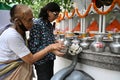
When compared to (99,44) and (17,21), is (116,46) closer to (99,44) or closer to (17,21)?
(99,44)

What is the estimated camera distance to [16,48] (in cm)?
120

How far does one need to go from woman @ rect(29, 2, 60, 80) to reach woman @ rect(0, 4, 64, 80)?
257 mm

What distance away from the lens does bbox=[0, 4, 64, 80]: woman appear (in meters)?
1.20

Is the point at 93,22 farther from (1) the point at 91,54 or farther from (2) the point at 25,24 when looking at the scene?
(2) the point at 25,24

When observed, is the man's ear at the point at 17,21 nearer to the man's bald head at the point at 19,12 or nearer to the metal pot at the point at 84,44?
the man's bald head at the point at 19,12

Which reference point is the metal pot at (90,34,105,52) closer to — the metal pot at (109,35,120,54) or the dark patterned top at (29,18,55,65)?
the metal pot at (109,35,120,54)

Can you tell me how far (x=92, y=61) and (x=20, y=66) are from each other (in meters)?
0.56

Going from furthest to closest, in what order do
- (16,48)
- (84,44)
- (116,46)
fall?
(84,44), (116,46), (16,48)

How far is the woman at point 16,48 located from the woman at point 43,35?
257 mm

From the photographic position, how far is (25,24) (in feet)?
4.03

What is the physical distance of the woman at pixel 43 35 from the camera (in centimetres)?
155

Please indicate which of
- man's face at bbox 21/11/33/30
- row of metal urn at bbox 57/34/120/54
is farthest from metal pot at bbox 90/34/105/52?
man's face at bbox 21/11/33/30

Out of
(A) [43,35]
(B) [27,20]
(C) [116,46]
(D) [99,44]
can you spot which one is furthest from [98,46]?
(B) [27,20]

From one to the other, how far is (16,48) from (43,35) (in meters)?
0.40
